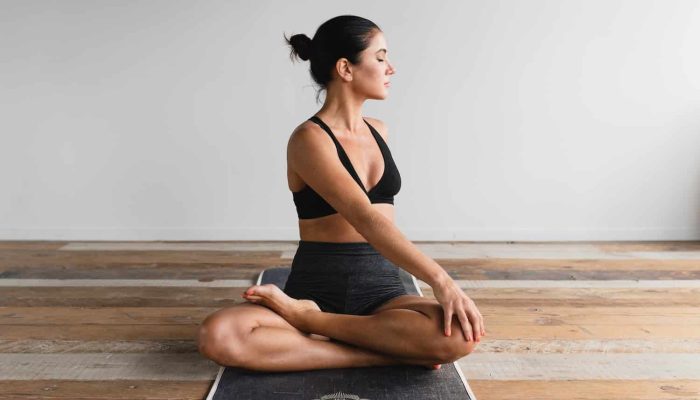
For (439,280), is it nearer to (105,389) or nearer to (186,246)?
(105,389)

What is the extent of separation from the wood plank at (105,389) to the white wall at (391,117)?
2.28 m

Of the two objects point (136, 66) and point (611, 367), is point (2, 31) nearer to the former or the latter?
point (136, 66)

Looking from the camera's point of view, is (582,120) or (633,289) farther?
(582,120)

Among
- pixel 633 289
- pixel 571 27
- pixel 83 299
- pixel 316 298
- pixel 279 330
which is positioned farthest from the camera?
pixel 571 27

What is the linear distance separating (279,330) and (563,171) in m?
2.72

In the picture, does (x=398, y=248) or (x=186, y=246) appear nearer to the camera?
(x=398, y=248)

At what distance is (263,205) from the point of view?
4.31 m

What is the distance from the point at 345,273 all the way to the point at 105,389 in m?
0.76

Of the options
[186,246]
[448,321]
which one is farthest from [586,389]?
[186,246]

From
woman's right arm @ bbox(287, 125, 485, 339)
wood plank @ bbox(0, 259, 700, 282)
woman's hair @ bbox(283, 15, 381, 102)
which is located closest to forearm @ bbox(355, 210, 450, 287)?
woman's right arm @ bbox(287, 125, 485, 339)

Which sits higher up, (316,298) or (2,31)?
(2,31)

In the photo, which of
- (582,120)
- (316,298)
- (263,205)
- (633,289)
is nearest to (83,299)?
(316,298)

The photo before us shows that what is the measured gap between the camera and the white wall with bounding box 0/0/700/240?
Result: 4.18 meters

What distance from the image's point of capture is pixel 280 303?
6.87 ft
